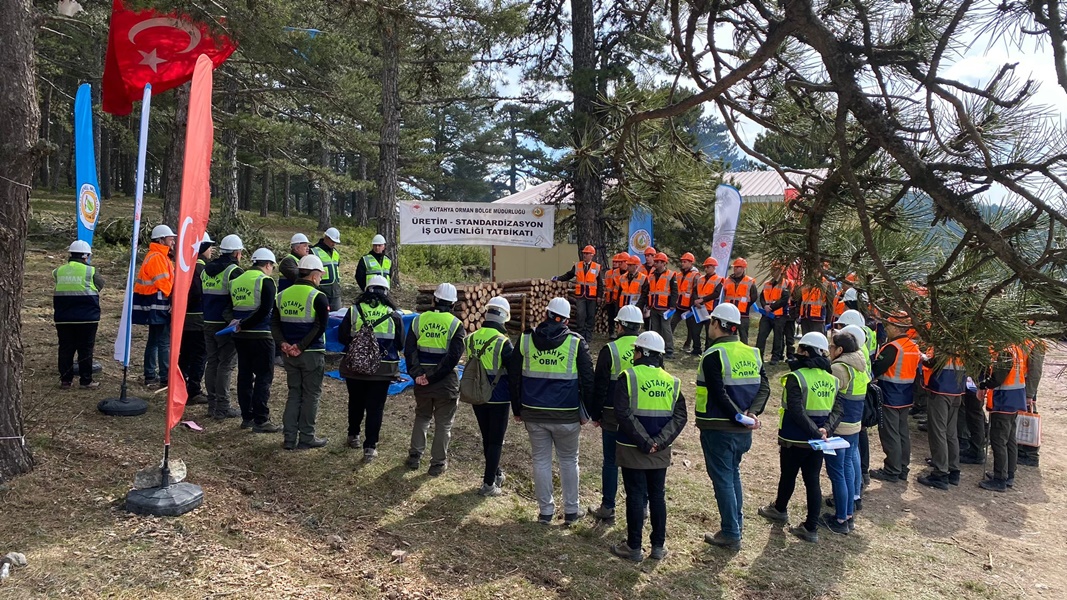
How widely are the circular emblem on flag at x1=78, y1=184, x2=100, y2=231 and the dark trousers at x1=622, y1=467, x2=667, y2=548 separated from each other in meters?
6.25

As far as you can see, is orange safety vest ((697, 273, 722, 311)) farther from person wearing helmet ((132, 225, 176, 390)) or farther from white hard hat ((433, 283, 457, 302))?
person wearing helmet ((132, 225, 176, 390))

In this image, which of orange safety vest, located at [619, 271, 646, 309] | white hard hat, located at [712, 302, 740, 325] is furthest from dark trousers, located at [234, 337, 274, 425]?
orange safety vest, located at [619, 271, 646, 309]

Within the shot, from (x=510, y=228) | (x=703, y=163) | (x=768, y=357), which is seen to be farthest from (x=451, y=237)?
(x=703, y=163)

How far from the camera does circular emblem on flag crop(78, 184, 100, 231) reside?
23.5 feet

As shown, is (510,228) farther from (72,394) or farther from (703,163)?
(703,163)

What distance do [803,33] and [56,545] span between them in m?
5.12

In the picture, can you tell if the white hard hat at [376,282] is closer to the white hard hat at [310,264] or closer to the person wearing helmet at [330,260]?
the white hard hat at [310,264]

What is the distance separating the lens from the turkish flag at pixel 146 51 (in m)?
8.05

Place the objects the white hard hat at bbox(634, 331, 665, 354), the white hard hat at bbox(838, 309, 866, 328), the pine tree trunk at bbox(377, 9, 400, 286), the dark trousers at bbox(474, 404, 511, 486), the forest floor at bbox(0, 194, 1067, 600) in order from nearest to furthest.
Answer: the forest floor at bbox(0, 194, 1067, 600), the white hard hat at bbox(634, 331, 665, 354), the dark trousers at bbox(474, 404, 511, 486), the white hard hat at bbox(838, 309, 866, 328), the pine tree trunk at bbox(377, 9, 400, 286)

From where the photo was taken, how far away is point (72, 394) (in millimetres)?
7480

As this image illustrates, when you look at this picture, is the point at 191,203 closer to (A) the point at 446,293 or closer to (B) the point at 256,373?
(A) the point at 446,293

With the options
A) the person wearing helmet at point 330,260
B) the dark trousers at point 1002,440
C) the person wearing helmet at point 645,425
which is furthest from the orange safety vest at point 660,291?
the person wearing helmet at point 645,425

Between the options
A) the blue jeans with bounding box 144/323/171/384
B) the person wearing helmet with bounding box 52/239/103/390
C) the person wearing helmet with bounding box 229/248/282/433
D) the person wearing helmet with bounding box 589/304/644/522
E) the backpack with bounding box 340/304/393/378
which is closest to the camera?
the person wearing helmet with bounding box 589/304/644/522

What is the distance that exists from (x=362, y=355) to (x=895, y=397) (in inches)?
226
